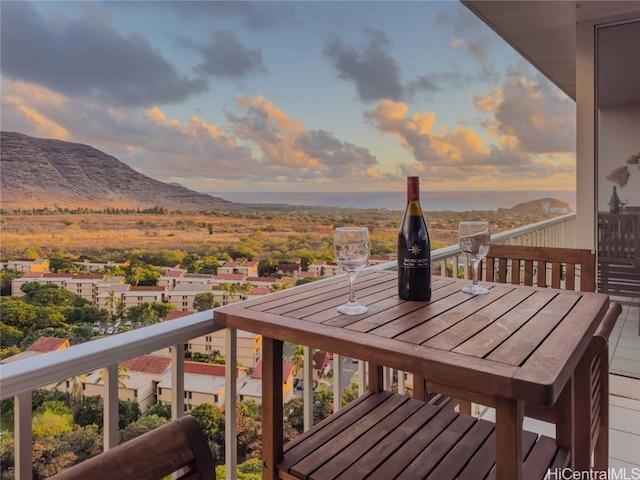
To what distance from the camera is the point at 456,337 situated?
100 centimetres

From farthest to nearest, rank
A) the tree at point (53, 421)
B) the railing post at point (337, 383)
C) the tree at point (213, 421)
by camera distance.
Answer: the railing post at point (337, 383) → the tree at point (213, 421) → the tree at point (53, 421)

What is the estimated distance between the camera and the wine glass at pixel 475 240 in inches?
58.1

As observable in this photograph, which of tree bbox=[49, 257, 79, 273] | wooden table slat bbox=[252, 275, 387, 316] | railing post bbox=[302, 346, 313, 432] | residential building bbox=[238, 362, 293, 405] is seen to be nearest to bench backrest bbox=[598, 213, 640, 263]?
wooden table slat bbox=[252, 275, 387, 316]

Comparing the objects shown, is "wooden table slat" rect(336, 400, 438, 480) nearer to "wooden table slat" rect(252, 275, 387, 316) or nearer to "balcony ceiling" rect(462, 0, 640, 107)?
"wooden table slat" rect(252, 275, 387, 316)

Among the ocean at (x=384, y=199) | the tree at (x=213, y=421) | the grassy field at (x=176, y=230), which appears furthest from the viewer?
the ocean at (x=384, y=199)

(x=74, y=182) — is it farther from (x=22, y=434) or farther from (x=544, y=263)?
(x=544, y=263)

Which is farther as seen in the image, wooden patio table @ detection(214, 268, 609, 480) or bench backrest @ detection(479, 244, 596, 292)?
bench backrest @ detection(479, 244, 596, 292)

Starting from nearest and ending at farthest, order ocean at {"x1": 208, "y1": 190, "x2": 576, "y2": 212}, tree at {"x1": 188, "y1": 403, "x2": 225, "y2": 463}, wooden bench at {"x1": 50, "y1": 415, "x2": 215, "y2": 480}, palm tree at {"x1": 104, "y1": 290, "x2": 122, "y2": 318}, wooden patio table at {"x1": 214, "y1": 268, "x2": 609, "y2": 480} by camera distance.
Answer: wooden bench at {"x1": 50, "y1": 415, "x2": 215, "y2": 480} → wooden patio table at {"x1": 214, "y1": 268, "x2": 609, "y2": 480} → tree at {"x1": 188, "y1": 403, "x2": 225, "y2": 463} → palm tree at {"x1": 104, "y1": 290, "x2": 122, "y2": 318} → ocean at {"x1": 208, "y1": 190, "x2": 576, "y2": 212}

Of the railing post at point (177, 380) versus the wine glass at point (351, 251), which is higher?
the wine glass at point (351, 251)

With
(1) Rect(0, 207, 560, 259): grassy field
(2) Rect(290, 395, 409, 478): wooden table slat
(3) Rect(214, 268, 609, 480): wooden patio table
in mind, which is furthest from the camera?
(1) Rect(0, 207, 560, 259): grassy field

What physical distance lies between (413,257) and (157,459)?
0.99 metres

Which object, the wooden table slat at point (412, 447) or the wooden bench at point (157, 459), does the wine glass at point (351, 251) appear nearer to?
the wooden table slat at point (412, 447)

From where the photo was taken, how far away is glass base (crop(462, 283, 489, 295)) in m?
1.47

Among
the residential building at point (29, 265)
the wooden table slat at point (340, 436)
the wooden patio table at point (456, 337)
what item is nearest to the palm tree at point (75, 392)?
the wooden patio table at point (456, 337)
